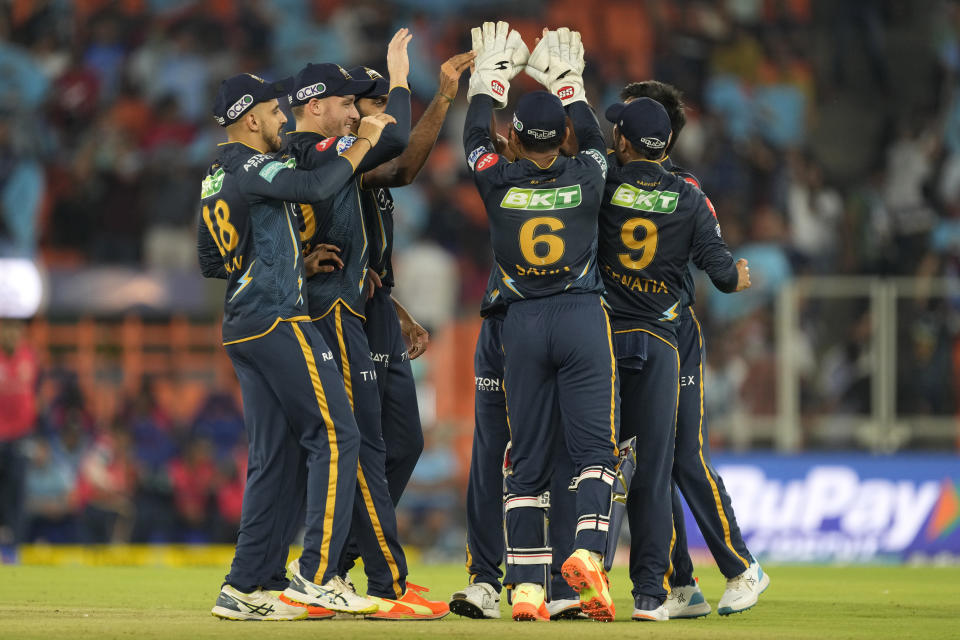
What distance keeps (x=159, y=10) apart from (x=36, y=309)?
190 inches

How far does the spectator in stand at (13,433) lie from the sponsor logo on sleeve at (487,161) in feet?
23.9

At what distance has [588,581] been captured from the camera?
7.03 m

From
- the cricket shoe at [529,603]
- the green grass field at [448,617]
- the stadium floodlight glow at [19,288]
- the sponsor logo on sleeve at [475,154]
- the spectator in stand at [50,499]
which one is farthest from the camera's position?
the stadium floodlight glow at [19,288]

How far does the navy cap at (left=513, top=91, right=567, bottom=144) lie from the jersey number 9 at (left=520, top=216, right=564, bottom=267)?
15.3 inches

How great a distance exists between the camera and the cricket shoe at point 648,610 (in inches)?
298

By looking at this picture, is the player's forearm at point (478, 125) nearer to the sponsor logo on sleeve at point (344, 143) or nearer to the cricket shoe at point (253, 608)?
the sponsor logo on sleeve at point (344, 143)

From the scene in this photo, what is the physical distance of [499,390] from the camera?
25.6 ft

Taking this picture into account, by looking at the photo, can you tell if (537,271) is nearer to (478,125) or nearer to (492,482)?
(478,125)

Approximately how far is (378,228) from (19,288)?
29.9 ft

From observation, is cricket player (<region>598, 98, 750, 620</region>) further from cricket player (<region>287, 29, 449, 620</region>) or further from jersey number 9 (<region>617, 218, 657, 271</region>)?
cricket player (<region>287, 29, 449, 620</region>)

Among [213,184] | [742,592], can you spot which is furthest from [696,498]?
[213,184]

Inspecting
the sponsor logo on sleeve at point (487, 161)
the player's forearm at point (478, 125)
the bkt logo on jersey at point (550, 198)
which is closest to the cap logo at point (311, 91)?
the player's forearm at point (478, 125)

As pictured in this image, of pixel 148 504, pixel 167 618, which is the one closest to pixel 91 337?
pixel 148 504

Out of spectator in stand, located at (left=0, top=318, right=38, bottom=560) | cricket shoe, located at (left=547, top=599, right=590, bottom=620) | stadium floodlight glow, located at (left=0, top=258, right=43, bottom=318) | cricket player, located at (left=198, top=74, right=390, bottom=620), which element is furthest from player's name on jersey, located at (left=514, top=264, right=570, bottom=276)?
stadium floodlight glow, located at (left=0, top=258, right=43, bottom=318)
